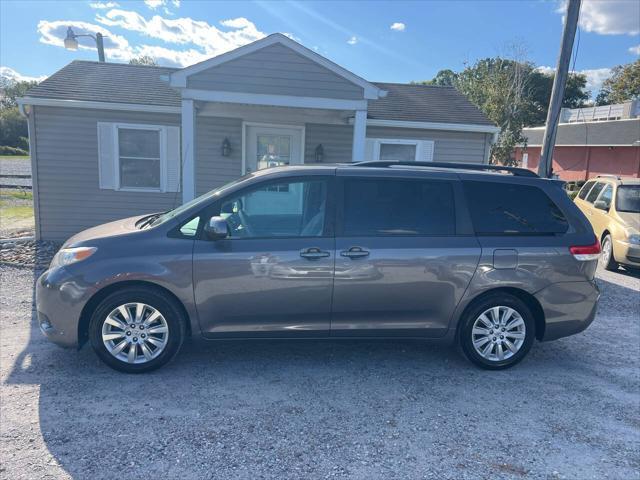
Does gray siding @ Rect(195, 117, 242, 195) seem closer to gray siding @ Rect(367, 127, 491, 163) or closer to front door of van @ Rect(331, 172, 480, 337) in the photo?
gray siding @ Rect(367, 127, 491, 163)

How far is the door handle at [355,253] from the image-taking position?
3.85 m

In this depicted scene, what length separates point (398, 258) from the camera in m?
3.91

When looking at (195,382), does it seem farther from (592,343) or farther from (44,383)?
(592,343)

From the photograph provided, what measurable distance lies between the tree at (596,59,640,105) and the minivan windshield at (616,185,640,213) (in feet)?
116

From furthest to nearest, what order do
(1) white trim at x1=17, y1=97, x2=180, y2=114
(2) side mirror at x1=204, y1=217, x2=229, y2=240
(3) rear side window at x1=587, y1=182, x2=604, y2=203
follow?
1. (3) rear side window at x1=587, y1=182, x2=604, y2=203
2. (1) white trim at x1=17, y1=97, x2=180, y2=114
3. (2) side mirror at x1=204, y1=217, x2=229, y2=240

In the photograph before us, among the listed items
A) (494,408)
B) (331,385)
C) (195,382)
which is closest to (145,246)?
(195,382)

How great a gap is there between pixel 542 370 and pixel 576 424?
95 centimetres

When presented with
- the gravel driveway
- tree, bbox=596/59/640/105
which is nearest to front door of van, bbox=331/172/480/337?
the gravel driveway

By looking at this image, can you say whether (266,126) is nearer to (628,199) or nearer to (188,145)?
(188,145)

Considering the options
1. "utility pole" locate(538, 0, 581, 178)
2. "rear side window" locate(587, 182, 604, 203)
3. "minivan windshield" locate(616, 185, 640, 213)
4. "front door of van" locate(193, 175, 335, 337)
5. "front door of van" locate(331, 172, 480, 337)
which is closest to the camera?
"front door of van" locate(193, 175, 335, 337)

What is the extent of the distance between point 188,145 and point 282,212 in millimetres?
4195

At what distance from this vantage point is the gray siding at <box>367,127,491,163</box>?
10.3 metres

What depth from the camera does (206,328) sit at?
3861 millimetres

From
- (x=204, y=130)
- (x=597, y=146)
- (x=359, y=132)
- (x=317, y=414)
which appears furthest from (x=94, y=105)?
(x=597, y=146)
